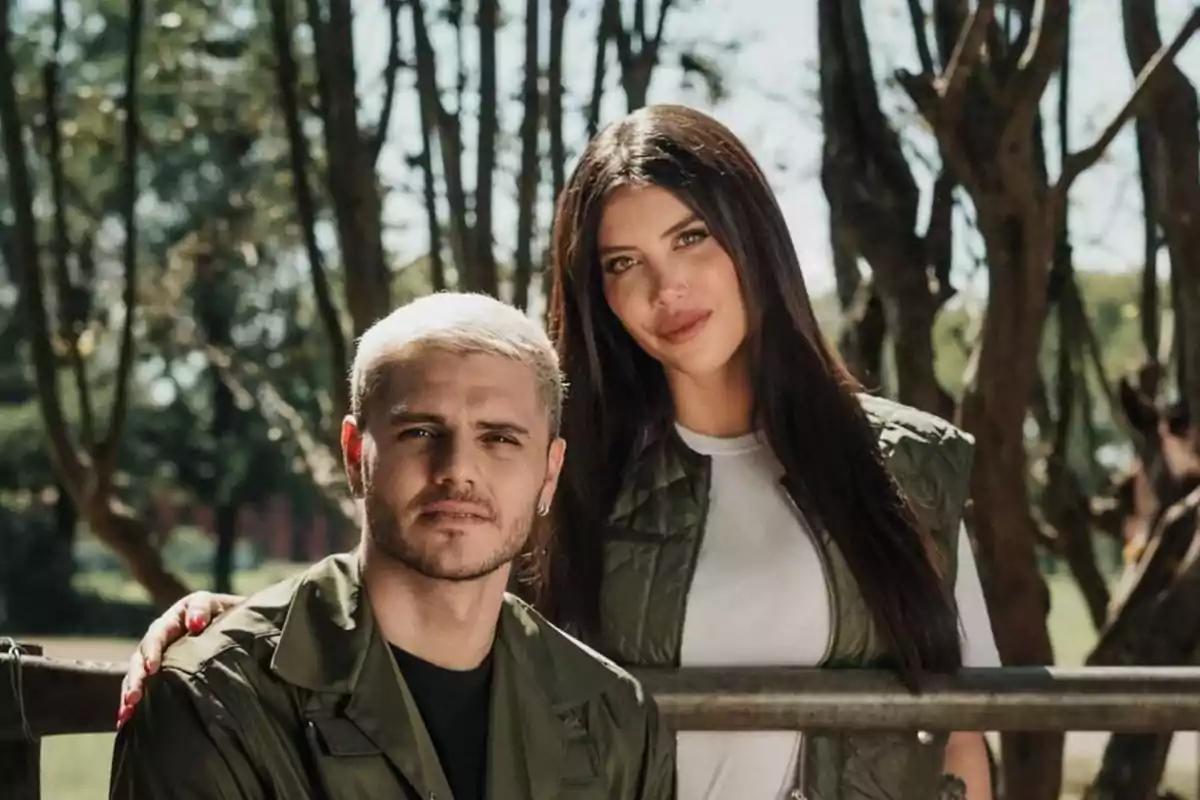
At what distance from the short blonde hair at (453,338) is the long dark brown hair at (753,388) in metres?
0.32

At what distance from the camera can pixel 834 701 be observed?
1.45 m

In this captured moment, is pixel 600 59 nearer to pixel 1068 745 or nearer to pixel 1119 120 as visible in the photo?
pixel 1119 120

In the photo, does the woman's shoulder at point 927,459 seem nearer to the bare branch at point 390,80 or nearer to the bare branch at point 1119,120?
the bare branch at point 1119,120

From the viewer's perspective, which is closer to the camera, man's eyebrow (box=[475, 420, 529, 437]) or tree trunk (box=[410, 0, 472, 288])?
man's eyebrow (box=[475, 420, 529, 437])

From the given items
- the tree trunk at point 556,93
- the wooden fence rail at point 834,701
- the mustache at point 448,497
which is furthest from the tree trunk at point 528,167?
the mustache at point 448,497

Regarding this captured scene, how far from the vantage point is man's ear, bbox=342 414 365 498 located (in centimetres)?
120

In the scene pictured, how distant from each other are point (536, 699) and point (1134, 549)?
266 cm

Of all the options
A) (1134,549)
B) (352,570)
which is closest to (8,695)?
(352,570)

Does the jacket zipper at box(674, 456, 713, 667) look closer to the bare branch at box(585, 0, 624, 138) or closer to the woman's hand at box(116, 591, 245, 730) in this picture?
the woman's hand at box(116, 591, 245, 730)

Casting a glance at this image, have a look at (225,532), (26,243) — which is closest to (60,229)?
(26,243)

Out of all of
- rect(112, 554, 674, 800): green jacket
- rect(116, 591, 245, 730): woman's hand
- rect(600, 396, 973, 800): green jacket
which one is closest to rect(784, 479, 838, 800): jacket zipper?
rect(600, 396, 973, 800): green jacket

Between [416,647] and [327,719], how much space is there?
3.7 inches

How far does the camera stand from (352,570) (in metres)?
1.20

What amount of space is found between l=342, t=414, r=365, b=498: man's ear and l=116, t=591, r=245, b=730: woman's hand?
13cm
